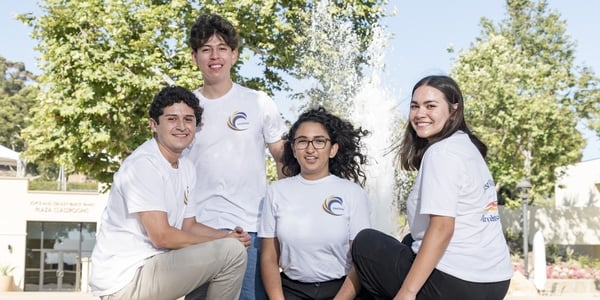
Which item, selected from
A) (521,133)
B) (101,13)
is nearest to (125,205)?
(101,13)

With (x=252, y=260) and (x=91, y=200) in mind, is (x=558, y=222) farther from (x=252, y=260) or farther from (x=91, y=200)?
(x=252, y=260)

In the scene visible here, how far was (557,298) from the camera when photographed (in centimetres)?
1480

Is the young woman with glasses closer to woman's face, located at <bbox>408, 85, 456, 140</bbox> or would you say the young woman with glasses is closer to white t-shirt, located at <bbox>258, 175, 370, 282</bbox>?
white t-shirt, located at <bbox>258, 175, 370, 282</bbox>

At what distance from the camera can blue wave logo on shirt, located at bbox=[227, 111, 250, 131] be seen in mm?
4088

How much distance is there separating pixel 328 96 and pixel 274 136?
1423 centimetres

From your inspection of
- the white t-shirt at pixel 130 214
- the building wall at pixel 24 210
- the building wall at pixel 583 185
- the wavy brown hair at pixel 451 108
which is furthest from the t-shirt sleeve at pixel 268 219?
the building wall at pixel 583 185

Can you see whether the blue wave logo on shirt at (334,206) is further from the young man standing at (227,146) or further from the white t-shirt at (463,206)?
the white t-shirt at (463,206)

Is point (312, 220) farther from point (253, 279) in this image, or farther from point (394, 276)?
point (394, 276)

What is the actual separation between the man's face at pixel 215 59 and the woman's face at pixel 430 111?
1.15 m

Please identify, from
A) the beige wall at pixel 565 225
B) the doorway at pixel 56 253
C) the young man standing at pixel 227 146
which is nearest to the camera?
the young man standing at pixel 227 146

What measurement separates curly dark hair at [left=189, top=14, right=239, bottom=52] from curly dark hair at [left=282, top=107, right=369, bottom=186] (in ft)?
1.83

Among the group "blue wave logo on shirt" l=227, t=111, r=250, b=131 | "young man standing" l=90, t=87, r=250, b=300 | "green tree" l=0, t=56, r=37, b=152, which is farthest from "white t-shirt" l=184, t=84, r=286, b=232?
"green tree" l=0, t=56, r=37, b=152

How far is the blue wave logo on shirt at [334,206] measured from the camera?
3826mm

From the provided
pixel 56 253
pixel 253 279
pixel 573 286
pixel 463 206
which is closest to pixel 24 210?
pixel 56 253
